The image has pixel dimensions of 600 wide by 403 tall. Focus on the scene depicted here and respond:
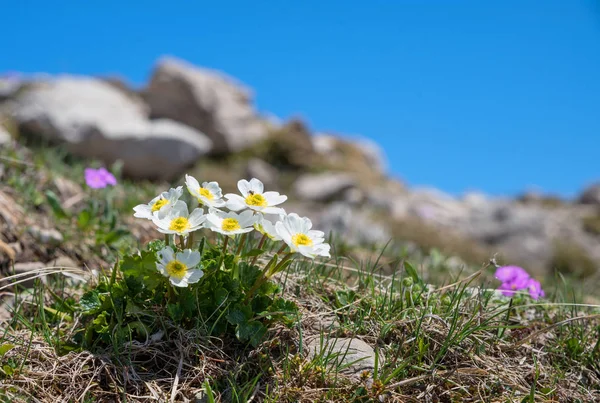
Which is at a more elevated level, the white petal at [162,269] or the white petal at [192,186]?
the white petal at [192,186]

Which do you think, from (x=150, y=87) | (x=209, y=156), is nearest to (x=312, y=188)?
(x=209, y=156)

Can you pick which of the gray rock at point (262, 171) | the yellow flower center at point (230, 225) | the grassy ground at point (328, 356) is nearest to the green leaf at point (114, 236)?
the grassy ground at point (328, 356)

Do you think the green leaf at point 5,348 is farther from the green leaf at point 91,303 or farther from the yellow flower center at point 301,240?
the yellow flower center at point 301,240

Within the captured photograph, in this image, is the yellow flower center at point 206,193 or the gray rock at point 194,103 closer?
the yellow flower center at point 206,193

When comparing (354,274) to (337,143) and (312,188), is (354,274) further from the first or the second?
(337,143)

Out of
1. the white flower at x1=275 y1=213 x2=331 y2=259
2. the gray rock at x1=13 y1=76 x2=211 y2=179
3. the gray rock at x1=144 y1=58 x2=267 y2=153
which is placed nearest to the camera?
the white flower at x1=275 y1=213 x2=331 y2=259

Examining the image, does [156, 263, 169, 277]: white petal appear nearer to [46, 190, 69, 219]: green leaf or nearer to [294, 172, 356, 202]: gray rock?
[46, 190, 69, 219]: green leaf

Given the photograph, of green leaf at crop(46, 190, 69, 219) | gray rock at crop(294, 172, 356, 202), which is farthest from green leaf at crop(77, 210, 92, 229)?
gray rock at crop(294, 172, 356, 202)
